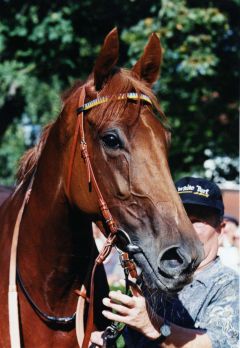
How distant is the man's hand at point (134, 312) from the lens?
2252 millimetres

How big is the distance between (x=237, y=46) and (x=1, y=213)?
8.29 metres

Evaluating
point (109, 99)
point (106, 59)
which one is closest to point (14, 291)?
point (109, 99)

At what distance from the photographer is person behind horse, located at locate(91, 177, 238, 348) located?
2.31m

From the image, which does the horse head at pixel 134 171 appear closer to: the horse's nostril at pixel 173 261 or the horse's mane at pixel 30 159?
the horse's nostril at pixel 173 261

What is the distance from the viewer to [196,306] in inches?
109

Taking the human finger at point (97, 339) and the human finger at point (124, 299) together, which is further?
the human finger at point (97, 339)

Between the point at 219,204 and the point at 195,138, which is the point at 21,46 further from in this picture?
the point at 219,204

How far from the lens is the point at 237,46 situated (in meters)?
10.5

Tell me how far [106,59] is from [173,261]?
939 mm

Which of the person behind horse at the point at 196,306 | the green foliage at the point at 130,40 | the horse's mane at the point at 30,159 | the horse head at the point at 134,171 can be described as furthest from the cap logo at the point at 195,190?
the green foliage at the point at 130,40

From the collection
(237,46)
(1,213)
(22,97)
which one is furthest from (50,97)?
(1,213)

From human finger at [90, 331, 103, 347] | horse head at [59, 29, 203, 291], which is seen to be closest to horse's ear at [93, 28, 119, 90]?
horse head at [59, 29, 203, 291]

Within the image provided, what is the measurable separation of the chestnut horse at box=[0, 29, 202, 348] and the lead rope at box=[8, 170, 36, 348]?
3cm

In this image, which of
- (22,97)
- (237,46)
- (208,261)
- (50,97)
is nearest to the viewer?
(208,261)
